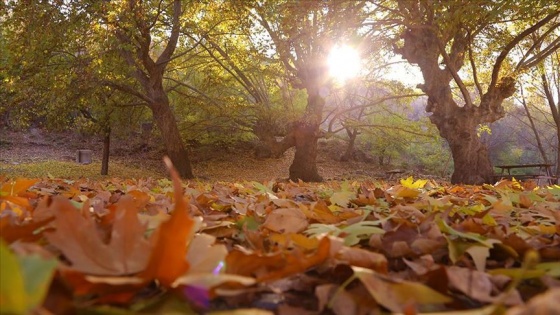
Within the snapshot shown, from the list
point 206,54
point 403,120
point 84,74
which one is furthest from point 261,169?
point 84,74

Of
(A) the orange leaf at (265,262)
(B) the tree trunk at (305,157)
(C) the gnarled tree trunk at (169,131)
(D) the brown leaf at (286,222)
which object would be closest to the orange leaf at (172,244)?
(A) the orange leaf at (265,262)

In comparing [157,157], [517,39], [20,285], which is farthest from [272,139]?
[20,285]

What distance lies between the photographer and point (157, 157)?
18859 millimetres

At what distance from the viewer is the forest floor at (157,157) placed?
17141 millimetres

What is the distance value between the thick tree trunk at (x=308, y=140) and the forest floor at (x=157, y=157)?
2.88 metres

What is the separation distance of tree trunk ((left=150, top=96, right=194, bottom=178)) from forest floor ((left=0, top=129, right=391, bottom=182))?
8.72 ft

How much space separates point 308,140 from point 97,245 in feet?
42.6

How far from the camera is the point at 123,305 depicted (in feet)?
1.54

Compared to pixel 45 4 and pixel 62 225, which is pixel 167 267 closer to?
pixel 62 225

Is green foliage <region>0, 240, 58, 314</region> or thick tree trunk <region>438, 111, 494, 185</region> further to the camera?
thick tree trunk <region>438, 111, 494, 185</region>

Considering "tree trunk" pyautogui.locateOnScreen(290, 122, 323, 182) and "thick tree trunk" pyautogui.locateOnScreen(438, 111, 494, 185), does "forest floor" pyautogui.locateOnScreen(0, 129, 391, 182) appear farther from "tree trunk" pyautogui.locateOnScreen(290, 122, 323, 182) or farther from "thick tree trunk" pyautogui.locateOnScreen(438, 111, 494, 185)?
"thick tree trunk" pyautogui.locateOnScreen(438, 111, 494, 185)

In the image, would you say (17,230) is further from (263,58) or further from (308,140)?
(308,140)

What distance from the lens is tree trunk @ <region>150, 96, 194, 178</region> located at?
12.8 meters

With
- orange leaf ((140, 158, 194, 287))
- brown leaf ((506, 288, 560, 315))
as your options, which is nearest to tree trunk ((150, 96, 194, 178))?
orange leaf ((140, 158, 194, 287))
